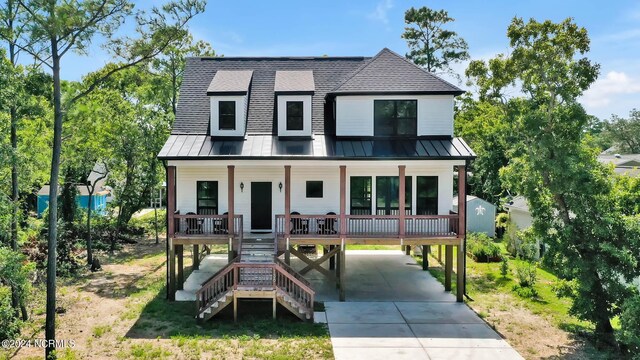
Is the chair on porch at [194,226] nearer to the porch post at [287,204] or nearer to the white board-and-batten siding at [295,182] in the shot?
the white board-and-batten siding at [295,182]

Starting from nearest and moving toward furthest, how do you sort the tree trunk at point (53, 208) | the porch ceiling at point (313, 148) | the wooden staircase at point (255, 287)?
the tree trunk at point (53, 208) < the wooden staircase at point (255, 287) < the porch ceiling at point (313, 148)

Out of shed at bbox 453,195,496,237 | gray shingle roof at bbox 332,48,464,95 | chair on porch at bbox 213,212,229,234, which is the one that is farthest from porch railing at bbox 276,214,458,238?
shed at bbox 453,195,496,237

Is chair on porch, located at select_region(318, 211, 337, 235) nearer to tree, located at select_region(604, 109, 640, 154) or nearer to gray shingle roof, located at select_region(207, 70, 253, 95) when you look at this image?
gray shingle roof, located at select_region(207, 70, 253, 95)

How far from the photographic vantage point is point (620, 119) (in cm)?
8838

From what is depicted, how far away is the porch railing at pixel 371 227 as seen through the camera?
55.7 ft

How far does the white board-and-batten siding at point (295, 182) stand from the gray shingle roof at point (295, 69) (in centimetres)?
170

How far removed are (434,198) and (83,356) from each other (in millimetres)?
13452

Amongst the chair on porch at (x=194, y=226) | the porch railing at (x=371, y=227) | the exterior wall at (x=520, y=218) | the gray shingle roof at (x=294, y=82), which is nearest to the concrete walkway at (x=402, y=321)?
the porch railing at (x=371, y=227)

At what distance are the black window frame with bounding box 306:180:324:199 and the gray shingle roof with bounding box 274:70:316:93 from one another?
3767 mm

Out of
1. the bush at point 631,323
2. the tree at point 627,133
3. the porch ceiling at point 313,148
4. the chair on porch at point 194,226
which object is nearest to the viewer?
the bush at point 631,323

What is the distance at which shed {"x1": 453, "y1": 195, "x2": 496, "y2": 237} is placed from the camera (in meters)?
32.0

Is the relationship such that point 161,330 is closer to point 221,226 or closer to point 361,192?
point 221,226

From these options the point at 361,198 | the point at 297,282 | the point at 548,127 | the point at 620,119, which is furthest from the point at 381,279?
the point at 620,119

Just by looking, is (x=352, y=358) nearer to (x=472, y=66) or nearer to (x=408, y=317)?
(x=408, y=317)
